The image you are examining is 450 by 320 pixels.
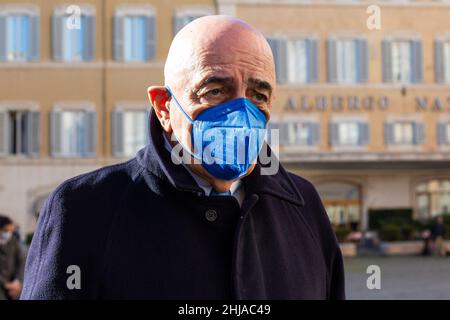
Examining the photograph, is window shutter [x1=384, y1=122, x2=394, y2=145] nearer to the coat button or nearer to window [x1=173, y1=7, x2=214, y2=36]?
window [x1=173, y1=7, x2=214, y2=36]

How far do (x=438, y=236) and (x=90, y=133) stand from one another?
31.8 ft

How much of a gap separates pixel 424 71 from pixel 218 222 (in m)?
22.6

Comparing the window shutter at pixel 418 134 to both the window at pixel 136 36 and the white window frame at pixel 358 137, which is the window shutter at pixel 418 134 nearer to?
the white window frame at pixel 358 137

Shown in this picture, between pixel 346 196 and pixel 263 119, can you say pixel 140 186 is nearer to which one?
pixel 263 119

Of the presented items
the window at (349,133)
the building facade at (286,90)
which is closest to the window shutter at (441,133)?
the building facade at (286,90)

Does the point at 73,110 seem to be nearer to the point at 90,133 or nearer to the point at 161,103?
the point at 90,133

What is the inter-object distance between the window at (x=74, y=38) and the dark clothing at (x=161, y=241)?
811 inches

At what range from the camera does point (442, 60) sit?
2341 cm

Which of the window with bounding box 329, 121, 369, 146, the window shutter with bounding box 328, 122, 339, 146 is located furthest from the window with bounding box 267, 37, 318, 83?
the window with bounding box 329, 121, 369, 146

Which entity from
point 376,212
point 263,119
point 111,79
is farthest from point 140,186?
point 376,212

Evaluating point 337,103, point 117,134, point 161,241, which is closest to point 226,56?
point 161,241

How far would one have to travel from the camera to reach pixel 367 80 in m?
23.1

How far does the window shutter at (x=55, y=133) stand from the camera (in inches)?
864

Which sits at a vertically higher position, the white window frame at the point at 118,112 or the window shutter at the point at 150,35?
the window shutter at the point at 150,35
